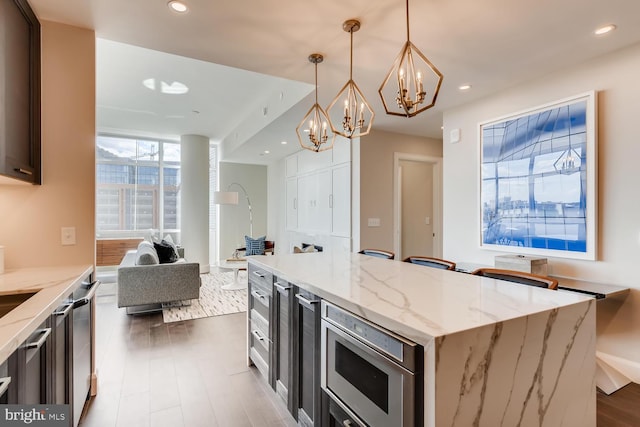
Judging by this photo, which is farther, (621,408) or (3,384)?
(621,408)

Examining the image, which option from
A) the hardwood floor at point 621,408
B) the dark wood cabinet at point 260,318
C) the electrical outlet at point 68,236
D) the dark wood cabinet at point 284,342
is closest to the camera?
the dark wood cabinet at point 284,342

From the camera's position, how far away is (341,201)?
17.4ft

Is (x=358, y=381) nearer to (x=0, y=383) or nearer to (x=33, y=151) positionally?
(x=0, y=383)

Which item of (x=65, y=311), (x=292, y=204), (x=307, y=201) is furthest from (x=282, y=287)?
(x=292, y=204)

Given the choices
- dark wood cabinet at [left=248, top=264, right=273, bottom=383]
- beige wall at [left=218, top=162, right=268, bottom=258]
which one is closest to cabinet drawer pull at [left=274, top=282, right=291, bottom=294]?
dark wood cabinet at [left=248, top=264, right=273, bottom=383]

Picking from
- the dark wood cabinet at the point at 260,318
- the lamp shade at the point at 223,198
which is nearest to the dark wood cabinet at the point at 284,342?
the dark wood cabinet at the point at 260,318

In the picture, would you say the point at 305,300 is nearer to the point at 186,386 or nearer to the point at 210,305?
the point at 186,386

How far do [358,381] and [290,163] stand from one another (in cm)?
611

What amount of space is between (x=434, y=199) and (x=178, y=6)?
16.1 feet

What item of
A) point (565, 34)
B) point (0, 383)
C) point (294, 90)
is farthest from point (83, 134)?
point (565, 34)

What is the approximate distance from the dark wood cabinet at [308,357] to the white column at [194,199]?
5.52 metres

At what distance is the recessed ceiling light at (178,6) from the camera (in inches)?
80.2

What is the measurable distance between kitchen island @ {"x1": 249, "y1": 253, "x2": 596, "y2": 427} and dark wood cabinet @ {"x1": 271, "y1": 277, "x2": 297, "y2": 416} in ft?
1.37

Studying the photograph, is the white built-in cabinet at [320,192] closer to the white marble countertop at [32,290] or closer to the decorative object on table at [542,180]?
the decorative object on table at [542,180]
